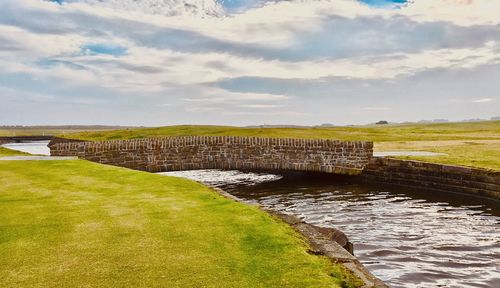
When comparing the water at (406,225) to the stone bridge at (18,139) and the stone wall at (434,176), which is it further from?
the stone bridge at (18,139)

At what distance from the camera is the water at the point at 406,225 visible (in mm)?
10117

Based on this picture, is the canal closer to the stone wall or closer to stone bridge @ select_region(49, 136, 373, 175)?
the stone wall

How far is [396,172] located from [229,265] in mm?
19953

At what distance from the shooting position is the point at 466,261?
36.1ft

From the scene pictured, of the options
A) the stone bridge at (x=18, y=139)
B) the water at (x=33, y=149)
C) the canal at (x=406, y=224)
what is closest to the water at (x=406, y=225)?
the canal at (x=406, y=224)

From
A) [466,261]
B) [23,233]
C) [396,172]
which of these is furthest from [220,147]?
[23,233]

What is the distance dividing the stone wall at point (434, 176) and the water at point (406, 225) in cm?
52

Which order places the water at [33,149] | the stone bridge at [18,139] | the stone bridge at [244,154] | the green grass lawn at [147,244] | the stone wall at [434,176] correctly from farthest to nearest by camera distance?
the stone bridge at [18,139] → the water at [33,149] → the stone bridge at [244,154] → the stone wall at [434,176] → the green grass lawn at [147,244]

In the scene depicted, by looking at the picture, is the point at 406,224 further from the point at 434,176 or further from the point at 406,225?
the point at 434,176

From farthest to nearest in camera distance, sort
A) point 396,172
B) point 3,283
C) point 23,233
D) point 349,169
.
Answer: point 349,169 < point 396,172 < point 23,233 < point 3,283

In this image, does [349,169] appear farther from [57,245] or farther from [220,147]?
[57,245]

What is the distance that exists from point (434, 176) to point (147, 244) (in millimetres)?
18465

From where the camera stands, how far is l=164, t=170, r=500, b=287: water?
10.1 meters

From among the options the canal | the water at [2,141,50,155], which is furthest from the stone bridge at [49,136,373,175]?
the water at [2,141,50,155]
